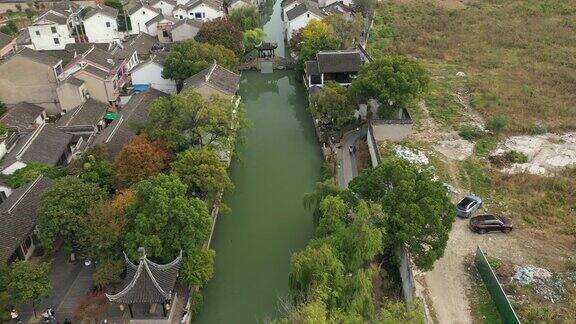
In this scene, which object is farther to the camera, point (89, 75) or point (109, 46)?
point (109, 46)

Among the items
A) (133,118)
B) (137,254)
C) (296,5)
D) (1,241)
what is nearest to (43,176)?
(1,241)

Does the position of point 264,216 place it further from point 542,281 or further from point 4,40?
point 4,40

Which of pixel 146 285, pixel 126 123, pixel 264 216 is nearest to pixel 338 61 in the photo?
pixel 264 216

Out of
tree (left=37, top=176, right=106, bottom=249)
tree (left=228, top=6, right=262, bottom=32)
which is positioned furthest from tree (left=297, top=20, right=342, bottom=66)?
tree (left=37, top=176, right=106, bottom=249)

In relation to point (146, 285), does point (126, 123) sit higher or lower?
lower

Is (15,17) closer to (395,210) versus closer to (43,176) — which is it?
(43,176)

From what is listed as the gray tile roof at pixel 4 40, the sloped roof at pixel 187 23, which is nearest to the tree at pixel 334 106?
the sloped roof at pixel 187 23

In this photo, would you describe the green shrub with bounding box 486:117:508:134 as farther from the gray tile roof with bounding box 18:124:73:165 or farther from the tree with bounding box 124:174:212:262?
the gray tile roof with bounding box 18:124:73:165
